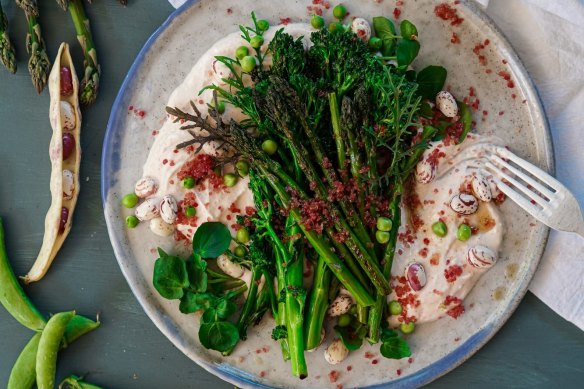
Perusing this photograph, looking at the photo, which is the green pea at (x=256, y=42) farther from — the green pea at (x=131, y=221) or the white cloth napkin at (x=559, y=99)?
the white cloth napkin at (x=559, y=99)

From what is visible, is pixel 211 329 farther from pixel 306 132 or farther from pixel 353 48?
pixel 353 48

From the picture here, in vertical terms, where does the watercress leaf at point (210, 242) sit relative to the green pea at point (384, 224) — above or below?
below

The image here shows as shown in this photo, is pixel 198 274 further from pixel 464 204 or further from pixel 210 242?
pixel 464 204

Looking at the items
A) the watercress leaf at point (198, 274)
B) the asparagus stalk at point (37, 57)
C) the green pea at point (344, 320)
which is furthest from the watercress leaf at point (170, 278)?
the asparagus stalk at point (37, 57)

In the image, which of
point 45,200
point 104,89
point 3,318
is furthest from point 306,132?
point 3,318

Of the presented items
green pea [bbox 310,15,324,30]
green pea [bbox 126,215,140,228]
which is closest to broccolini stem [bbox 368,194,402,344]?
green pea [bbox 310,15,324,30]

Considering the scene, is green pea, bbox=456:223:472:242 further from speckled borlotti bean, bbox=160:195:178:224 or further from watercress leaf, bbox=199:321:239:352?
speckled borlotti bean, bbox=160:195:178:224
